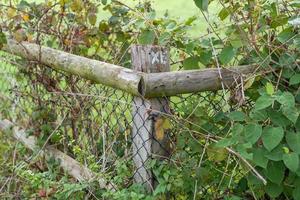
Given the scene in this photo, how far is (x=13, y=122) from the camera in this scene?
536 cm

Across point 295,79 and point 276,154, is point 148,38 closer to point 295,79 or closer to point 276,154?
point 295,79

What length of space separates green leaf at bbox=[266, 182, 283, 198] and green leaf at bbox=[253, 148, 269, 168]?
0.72 ft

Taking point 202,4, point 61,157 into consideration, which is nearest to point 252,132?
point 202,4

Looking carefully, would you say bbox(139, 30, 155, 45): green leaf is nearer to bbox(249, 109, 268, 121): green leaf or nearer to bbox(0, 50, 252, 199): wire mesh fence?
bbox(0, 50, 252, 199): wire mesh fence

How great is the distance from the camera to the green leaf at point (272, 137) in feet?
9.18

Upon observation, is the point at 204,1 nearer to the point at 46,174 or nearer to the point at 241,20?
the point at 241,20

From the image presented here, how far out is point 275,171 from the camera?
9.62 feet

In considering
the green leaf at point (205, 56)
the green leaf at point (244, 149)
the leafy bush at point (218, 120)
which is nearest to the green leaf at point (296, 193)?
the leafy bush at point (218, 120)

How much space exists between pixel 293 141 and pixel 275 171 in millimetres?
181

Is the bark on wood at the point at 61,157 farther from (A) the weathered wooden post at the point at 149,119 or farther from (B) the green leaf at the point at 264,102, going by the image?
(B) the green leaf at the point at 264,102

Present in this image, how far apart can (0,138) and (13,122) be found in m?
0.31

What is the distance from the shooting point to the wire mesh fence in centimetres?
326

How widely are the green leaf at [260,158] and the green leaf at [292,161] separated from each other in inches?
3.7

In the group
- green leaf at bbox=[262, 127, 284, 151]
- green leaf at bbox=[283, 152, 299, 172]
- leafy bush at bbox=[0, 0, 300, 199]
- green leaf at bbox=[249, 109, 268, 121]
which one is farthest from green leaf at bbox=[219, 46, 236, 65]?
green leaf at bbox=[283, 152, 299, 172]
